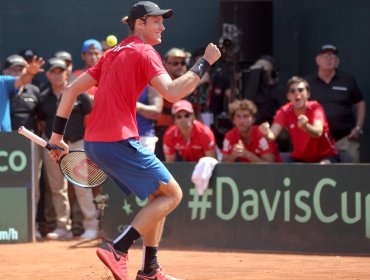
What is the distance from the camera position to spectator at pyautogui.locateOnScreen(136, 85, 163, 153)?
10188 millimetres

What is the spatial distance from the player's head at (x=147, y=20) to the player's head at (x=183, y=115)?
3.42 m

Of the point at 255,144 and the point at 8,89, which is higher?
the point at 8,89

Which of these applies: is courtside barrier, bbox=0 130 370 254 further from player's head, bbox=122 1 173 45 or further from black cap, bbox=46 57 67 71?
player's head, bbox=122 1 173 45

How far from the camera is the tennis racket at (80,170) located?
277 inches

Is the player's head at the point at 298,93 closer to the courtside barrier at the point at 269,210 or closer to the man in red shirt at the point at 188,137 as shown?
the courtside barrier at the point at 269,210

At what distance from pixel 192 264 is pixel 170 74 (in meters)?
2.90

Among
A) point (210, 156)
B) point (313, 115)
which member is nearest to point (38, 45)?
point (210, 156)

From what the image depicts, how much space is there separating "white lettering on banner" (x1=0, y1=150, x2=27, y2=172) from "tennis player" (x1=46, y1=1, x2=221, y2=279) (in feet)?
11.7

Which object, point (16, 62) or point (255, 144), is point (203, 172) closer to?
point (255, 144)

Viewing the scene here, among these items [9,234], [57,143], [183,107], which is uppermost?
[57,143]

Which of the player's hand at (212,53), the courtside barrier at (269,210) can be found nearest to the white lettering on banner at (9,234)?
the courtside barrier at (269,210)

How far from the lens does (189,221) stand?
9.73 m

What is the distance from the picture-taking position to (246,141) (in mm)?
10070

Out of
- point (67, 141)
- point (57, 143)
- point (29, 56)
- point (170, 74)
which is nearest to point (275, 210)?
point (170, 74)
